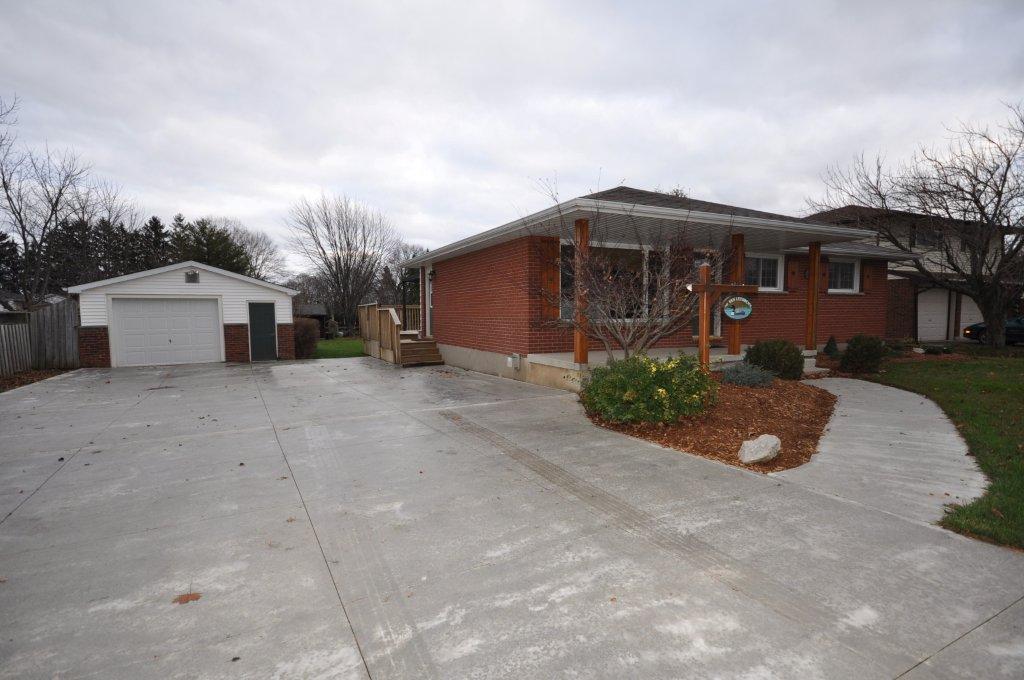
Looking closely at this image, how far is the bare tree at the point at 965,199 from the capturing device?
1210 cm

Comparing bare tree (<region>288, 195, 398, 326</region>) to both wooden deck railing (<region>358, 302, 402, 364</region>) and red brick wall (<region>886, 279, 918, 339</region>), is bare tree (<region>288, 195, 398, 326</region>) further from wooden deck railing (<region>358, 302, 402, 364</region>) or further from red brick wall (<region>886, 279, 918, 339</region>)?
red brick wall (<region>886, 279, 918, 339</region>)

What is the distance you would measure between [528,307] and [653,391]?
177 inches

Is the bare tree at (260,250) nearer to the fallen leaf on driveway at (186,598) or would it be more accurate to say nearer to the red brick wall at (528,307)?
the red brick wall at (528,307)

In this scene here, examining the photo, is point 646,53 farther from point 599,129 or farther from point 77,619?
point 77,619

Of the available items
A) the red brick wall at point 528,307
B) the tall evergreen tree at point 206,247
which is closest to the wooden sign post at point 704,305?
the red brick wall at point 528,307

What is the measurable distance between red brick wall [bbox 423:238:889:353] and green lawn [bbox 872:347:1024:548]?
2.78 metres

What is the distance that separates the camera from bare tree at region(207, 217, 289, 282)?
139 ft

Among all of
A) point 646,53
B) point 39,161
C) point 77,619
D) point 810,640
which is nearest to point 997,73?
point 646,53

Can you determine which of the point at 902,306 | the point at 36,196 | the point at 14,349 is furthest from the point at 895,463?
the point at 36,196

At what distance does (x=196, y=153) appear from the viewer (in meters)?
13.4

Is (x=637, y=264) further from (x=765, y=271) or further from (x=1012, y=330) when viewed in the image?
(x=1012, y=330)

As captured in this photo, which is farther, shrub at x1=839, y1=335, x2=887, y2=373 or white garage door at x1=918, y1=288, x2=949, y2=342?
white garage door at x1=918, y1=288, x2=949, y2=342

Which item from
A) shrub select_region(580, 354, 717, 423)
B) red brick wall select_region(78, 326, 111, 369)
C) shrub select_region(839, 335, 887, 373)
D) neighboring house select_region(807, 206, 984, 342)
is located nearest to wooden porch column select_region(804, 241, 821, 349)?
shrub select_region(839, 335, 887, 373)

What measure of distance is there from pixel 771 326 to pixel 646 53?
Result: 7438 mm
